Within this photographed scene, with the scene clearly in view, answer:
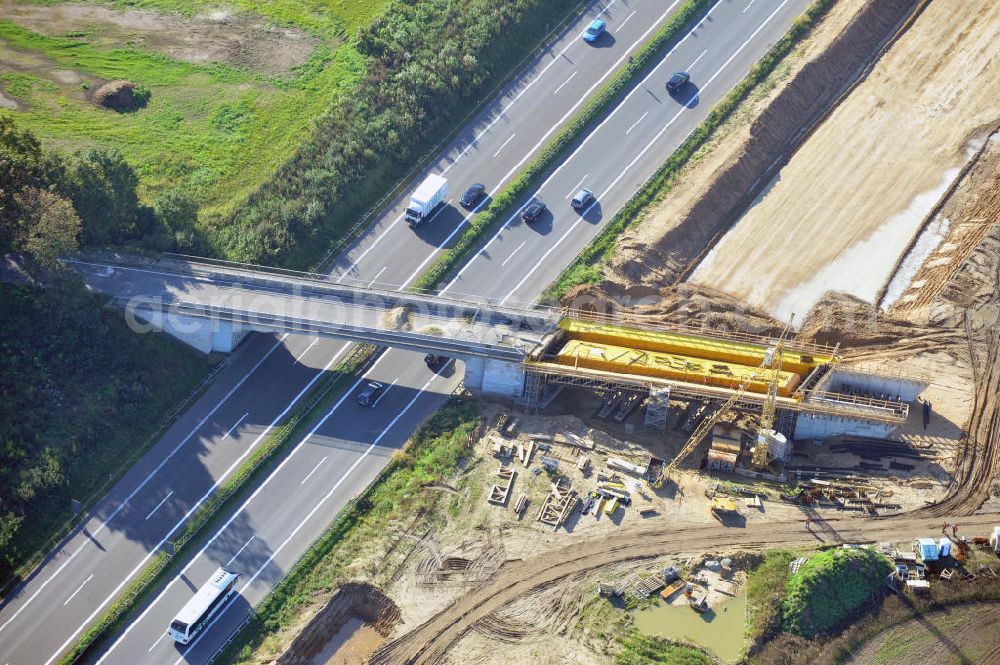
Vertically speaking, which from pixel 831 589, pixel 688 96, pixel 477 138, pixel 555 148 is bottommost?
pixel 831 589

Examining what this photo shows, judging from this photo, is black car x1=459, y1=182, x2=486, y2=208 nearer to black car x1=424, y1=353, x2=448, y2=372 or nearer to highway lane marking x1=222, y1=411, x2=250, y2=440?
black car x1=424, y1=353, x2=448, y2=372

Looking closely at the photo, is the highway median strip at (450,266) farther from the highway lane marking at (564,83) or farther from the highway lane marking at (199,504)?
the highway lane marking at (564,83)

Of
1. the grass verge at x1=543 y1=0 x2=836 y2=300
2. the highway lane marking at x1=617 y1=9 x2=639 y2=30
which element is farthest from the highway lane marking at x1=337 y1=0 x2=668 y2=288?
the grass verge at x1=543 y1=0 x2=836 y2=300

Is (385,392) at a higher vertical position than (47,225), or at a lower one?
higher

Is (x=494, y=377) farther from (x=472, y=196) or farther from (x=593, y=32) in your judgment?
(x=593, y=32)

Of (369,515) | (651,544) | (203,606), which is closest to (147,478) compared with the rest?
(203,606)

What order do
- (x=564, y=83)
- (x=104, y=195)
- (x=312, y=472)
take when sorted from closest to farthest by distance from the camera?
(x=312, y=472) < (x=104, y=195) < (x=564, y=83)

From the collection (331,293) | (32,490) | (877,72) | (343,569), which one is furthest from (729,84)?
(32,490)

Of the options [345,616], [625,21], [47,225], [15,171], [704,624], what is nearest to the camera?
[704,624]

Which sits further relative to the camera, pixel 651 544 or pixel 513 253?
pixel 513 253
